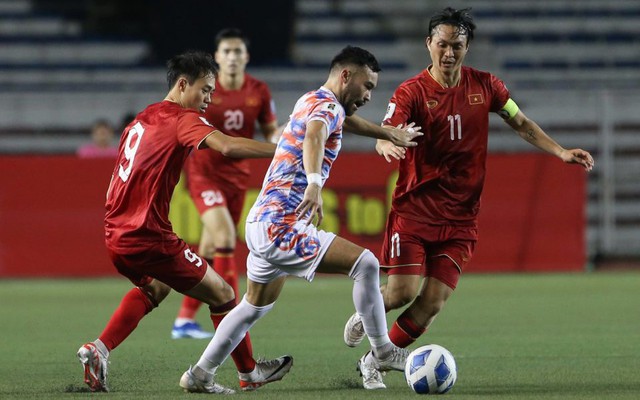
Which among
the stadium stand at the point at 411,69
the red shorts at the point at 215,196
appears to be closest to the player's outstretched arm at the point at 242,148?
the red shorts at the point at 215,196

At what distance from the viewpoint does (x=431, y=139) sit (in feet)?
24.5

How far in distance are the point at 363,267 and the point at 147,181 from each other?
1.30 metres

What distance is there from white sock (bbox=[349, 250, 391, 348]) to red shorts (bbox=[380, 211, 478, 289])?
2.32 ft

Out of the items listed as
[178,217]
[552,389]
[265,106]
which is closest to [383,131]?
[552,389]

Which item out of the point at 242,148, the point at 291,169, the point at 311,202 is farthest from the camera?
the point at 291,169

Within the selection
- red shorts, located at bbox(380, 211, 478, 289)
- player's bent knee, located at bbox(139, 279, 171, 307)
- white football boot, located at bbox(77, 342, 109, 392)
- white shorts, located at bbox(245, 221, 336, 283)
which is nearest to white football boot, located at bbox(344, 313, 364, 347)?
red shorts, located at bbox(380, 211, 478, 289)

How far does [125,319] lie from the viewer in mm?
7113

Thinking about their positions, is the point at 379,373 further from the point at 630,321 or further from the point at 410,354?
the point at 630,321

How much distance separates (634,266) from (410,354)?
11.1 meters

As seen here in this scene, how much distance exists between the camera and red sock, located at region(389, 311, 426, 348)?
7.26m

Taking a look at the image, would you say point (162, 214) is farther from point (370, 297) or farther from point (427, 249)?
point (427, 249)

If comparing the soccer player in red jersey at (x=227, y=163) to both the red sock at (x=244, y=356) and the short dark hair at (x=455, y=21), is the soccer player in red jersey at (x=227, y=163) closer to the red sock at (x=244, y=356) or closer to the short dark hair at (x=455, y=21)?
the short dark hair at (x=455, y=21)

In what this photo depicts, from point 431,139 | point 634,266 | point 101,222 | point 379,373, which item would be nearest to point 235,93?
point 431,139

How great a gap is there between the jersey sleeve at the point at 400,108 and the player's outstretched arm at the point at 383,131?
0.42 m
